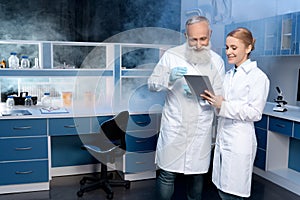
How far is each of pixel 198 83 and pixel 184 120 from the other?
24 cm

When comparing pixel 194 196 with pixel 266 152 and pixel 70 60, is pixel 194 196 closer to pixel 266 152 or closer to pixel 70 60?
pixel 266 152

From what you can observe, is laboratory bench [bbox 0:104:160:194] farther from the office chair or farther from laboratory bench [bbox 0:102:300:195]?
the office chair

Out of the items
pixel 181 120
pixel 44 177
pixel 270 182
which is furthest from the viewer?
pixel 270 182

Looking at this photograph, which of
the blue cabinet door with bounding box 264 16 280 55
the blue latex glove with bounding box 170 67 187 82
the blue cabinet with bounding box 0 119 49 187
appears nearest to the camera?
the blue latex glove with bounding box 170 67 187 82

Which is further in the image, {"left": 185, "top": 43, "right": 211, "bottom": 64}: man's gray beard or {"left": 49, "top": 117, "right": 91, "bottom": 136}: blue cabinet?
{"left": 49, "top": 117, "right": 91, "bottom": 136}: blue cabinet

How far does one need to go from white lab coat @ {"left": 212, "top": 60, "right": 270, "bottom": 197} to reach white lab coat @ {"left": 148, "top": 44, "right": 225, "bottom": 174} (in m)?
0.11

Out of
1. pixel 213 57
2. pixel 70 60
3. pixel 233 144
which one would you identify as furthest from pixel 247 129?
pixel 70 60

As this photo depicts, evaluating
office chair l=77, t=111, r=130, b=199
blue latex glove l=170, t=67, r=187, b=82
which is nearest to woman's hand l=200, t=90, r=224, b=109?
blue latex glove l=170, t=67, r=187, b=82

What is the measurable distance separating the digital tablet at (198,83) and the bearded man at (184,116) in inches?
2.1

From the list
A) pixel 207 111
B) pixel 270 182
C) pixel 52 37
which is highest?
pixel 52 37

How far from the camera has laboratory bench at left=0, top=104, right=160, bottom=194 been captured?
2596 millimetres

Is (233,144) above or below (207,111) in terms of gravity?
below

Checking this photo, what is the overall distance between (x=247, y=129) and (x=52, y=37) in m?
3.77

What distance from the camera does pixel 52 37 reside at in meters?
4.70
